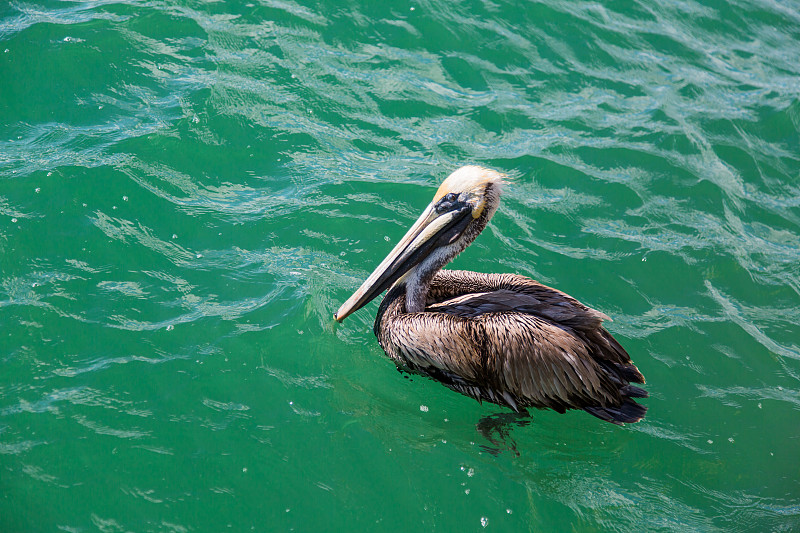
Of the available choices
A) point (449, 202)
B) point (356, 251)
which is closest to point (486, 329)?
point (449, 202)

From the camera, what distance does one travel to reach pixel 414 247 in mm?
4742

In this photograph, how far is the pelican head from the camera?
4.69 m

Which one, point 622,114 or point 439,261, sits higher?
point 622,114

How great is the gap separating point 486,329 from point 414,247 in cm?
83

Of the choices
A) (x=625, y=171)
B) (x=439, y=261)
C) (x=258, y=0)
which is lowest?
(x=439, y=261)

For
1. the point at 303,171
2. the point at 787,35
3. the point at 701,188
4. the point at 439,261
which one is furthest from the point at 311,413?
the point at 787,35

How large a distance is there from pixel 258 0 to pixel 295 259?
3.88m

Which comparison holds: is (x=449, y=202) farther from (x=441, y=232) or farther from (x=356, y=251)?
(x=356, y=251)

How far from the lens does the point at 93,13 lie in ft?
23.1

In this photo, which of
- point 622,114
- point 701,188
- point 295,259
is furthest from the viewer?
point 622,114

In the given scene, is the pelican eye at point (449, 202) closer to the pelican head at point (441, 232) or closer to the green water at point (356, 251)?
the pelican head at point (441, 232)

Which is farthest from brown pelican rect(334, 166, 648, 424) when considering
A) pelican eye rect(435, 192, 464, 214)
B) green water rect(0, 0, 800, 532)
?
green water rect(0, 0, 800, 532)

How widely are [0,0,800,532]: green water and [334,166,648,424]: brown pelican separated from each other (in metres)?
0.29

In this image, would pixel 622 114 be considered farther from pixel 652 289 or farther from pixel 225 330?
pixel 225 330
